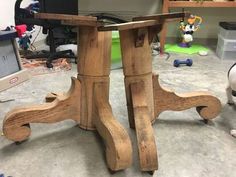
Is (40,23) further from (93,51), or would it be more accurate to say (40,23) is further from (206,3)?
(206,3)

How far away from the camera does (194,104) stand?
45.4 inches

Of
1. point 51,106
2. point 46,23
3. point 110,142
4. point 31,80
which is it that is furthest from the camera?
point 46,23

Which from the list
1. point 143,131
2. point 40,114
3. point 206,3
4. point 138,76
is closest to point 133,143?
point 143,131

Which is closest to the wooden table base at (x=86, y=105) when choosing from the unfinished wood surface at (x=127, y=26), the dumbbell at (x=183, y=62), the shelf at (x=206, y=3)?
the unfinished wood surface at (x=127, y=26)

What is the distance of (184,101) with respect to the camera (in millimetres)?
1156

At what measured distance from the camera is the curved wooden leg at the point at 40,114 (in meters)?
0.97

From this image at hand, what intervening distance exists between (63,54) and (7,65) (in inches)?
20.2

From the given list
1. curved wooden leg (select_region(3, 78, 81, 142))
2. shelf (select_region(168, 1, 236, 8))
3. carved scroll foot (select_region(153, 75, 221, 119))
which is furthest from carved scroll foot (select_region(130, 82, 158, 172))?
shelf (select_region(168, 1, 236, 8))

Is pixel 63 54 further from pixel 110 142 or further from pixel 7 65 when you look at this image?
pixel 110 142

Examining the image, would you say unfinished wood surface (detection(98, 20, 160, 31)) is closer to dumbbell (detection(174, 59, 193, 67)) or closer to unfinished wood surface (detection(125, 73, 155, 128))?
unfinished wood surface (detection(125, 73, 155, 128))

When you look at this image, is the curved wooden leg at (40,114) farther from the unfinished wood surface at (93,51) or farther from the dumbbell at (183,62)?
the dumbbell at (183,62)

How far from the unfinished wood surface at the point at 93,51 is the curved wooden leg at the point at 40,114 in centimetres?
8

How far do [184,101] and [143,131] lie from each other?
333 mm

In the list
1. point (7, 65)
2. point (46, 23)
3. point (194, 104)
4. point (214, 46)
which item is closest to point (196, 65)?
point (214, 46)
